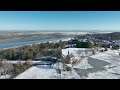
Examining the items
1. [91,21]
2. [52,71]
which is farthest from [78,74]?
[91,21]

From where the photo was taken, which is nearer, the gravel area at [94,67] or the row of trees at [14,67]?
the row of trees at [14,67]

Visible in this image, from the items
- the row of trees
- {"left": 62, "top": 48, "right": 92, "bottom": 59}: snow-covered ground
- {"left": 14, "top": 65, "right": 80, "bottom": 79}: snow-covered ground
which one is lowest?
{"left": 14, "top": 65, "right": 80, "bottom": 79}: snow-covered ground

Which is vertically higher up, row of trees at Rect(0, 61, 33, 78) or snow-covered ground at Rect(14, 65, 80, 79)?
row of trees at Rect(0, 61, 33, 78)

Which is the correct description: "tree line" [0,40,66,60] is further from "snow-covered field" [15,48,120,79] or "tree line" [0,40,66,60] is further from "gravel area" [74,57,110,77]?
"gravel area" [74,57,110,77]

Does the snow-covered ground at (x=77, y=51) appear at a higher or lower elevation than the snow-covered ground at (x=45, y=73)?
higher

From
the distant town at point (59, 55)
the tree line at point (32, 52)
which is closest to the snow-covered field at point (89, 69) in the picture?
the distant town at point (59, 55)

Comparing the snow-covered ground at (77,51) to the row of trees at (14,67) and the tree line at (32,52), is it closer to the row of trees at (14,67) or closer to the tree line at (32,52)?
the tree line at (32,52)

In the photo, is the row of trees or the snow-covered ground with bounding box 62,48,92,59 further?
the snow-covered ground with bounding box 62,48,92,59

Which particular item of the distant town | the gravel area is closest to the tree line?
the distant town

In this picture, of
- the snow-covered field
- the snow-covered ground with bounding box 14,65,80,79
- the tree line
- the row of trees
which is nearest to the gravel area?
the snow-covered field

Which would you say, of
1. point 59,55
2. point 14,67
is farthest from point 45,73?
point 14,67

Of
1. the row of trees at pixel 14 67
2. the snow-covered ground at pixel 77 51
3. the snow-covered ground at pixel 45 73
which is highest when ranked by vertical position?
the snow-covered ground at pixel 77 51
